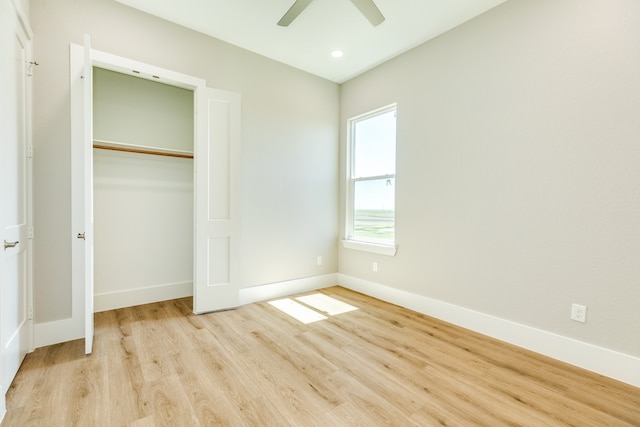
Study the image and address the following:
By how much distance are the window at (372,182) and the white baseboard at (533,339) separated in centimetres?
→ 63

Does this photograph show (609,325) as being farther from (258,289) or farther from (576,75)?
(258,289)

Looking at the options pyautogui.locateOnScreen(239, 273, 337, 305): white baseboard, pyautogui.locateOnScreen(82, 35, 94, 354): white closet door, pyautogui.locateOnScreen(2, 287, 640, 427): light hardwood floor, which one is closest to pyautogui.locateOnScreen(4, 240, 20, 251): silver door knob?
pyautogui.locateOnScreen(82, 35, 94, 354): white closet door

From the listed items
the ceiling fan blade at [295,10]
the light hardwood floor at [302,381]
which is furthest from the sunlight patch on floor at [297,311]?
the ceiling fan blade at [295,10]

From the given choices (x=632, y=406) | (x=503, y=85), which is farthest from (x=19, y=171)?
(x=632, y=406)

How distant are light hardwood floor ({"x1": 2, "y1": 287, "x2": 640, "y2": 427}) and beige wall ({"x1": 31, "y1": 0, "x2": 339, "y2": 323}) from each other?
785 millimetres

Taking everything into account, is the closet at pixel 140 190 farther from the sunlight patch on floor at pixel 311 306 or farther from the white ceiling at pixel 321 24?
the sunlight patch on floor at pixel 311 306

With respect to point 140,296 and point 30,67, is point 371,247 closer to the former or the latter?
point 140,296

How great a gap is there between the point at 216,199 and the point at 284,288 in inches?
55.2

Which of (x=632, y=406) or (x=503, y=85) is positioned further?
(x=503, y=85)

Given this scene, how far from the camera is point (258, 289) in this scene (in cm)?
345

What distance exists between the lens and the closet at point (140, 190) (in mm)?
3098

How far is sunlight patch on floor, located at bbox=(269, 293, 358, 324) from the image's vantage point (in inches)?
119

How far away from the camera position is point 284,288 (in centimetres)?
366

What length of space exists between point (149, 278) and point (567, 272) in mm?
4035
